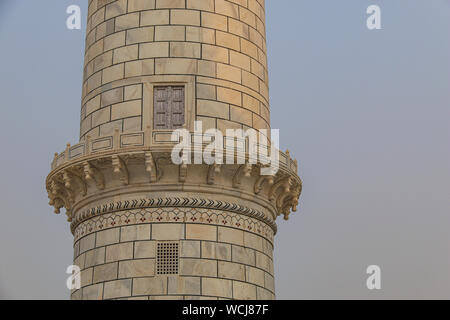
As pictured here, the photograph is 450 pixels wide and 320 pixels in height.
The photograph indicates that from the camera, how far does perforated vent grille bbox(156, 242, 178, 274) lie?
2645 cm

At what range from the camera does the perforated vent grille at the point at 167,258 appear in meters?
26.5

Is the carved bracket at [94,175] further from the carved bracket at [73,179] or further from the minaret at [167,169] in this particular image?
the carved bracket at [73,179]

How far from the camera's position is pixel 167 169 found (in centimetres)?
2731

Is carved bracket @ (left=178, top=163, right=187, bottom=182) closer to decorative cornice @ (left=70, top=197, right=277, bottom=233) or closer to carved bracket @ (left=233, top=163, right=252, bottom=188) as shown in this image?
decorative cornice @ (left=70, top=197, right=277, bottom=233)

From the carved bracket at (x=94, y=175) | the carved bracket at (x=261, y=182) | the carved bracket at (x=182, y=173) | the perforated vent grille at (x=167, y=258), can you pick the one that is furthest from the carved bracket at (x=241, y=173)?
the carved bracket at (x=94, y=175)

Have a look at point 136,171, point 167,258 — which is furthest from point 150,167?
point 167,258

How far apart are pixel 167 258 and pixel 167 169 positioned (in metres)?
3.00

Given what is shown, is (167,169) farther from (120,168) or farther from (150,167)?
(120,168)

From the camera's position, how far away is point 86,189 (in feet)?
93.7

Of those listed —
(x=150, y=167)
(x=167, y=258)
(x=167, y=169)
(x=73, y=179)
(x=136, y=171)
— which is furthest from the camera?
(x=73, y=179)

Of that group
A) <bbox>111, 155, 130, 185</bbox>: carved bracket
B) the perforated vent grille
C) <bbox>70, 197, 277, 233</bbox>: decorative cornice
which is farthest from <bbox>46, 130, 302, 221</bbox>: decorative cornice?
the perforated vent grille

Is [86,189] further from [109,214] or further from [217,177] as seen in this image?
[217,177]
